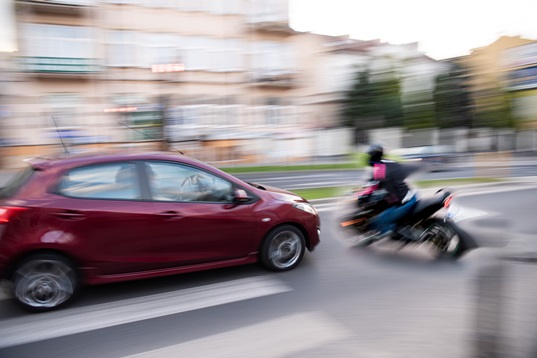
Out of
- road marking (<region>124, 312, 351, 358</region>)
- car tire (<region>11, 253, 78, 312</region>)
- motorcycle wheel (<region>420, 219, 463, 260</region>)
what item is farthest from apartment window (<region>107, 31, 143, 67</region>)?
road marking (<region>124, 312, 351, 358</region>)

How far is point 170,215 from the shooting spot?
176 inches

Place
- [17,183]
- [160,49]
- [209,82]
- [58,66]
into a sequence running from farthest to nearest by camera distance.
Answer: [209,82] < [160,49] < [58,66] < [17,183]

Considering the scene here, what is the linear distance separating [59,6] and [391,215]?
66.9 feet

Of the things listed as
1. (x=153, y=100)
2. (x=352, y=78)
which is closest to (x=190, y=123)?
(x=153, y=100)

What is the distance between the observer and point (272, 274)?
505 cm

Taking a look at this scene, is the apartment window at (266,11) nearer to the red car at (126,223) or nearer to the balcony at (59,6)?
the balcony at (59,6)

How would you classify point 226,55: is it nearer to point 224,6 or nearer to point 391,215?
point 224,6

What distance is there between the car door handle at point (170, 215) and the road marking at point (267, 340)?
1378 mm

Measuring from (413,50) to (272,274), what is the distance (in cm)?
1135

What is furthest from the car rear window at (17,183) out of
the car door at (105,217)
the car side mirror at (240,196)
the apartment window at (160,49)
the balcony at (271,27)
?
the balcony at (271,27)

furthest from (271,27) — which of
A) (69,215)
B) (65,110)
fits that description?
(69,215)

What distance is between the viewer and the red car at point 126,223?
13.2ft

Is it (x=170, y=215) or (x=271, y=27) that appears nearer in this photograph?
(x=170, y=215)

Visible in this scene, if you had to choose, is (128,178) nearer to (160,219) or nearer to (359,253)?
(160,219)
